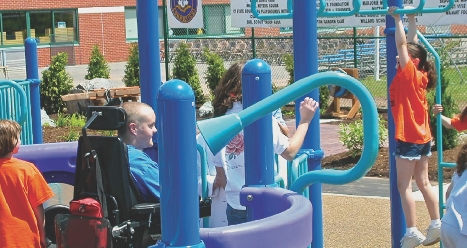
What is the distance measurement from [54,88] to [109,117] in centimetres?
1371

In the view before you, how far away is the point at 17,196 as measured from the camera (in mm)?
3703

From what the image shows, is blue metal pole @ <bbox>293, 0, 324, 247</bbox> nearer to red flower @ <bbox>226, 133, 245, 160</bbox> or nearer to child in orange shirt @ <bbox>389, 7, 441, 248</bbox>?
red flower @ <bbox>226, 133, 245, 160</bbox>

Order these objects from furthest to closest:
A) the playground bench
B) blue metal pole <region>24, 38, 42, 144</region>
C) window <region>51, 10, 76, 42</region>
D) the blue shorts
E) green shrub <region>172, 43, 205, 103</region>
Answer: window <region>51, 10, 76, 42</region> < green shrub <region>172, 43, 205, 103</region> < the playground bench < blue metal pole <region>24, 38, 42, 144</region> < the blue shorts

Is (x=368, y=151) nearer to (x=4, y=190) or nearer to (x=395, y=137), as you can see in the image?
(x=4, y=190)

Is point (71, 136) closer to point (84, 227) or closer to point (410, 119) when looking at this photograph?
point (410, 119)

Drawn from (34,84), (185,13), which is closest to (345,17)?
(185,13)

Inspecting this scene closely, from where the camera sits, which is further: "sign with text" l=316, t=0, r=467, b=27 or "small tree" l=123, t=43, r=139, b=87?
"small tree" l=123, t=43, r=139, b=87

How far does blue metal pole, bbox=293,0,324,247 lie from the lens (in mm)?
4246

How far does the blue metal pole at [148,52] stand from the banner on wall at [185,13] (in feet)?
30.0

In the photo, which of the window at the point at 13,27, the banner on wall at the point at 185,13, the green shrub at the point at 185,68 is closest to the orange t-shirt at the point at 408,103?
the banner on wall at the point at 185,13

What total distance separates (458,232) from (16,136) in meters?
2.13

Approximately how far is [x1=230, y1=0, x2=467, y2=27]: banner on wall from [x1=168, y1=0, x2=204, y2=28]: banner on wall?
78 centimetres

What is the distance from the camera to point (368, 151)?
2.79 metres

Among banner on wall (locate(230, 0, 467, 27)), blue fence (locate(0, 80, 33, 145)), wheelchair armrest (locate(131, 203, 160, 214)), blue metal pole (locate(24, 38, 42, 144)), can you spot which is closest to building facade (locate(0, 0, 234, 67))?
banner on wall (locate(230, 0, 467, 27))
